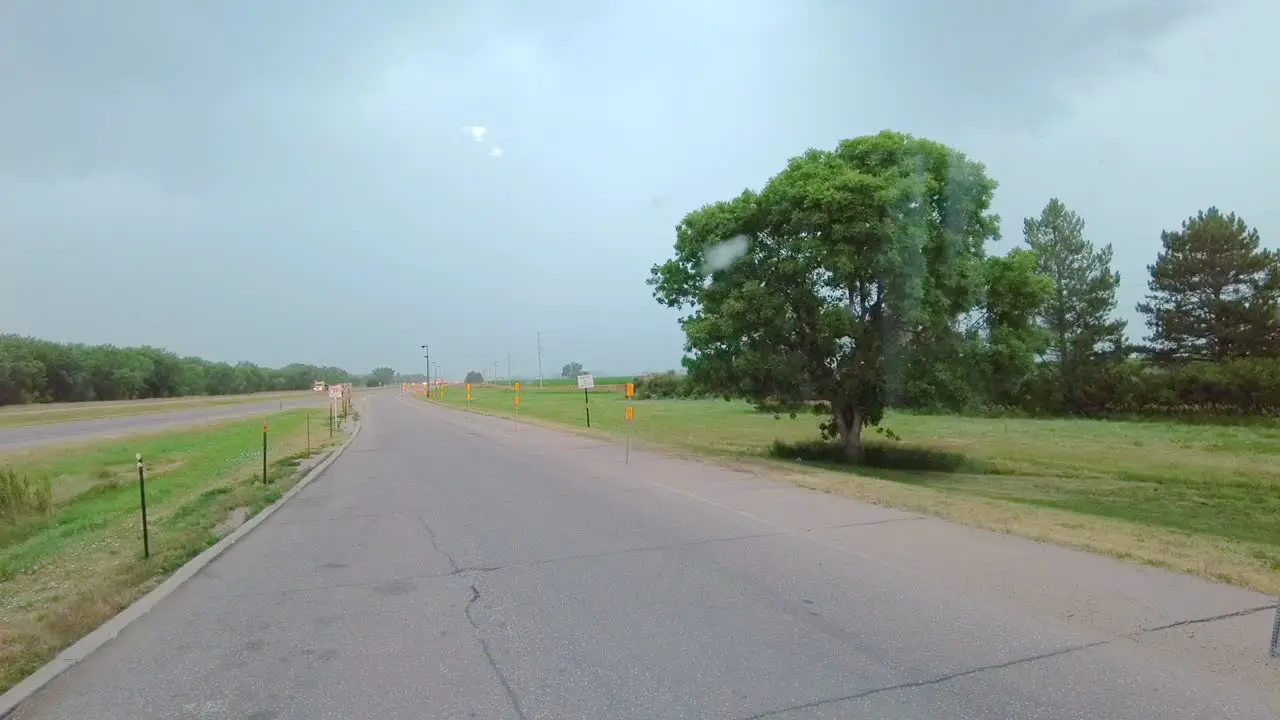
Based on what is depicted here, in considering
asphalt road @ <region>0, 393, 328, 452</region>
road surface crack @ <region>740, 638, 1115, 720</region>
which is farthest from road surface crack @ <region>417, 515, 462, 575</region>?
asphalt road @ <region>0, 393, 328, 452</region>

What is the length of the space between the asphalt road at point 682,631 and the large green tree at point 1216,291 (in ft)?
165

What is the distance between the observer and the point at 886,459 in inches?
1040

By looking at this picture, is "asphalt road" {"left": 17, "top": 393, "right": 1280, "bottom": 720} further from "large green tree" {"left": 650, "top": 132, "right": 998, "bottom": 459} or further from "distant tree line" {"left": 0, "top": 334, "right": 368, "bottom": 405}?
"distant tree line" {"left": 0, "top": 334, "right": 368, "bottom": 405}

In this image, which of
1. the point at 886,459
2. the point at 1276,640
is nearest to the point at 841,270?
the point at 886,459

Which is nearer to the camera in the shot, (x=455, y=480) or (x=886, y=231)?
(x=455, y=480)

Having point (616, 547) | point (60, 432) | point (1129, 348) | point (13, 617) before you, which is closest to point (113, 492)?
point (13, 617)

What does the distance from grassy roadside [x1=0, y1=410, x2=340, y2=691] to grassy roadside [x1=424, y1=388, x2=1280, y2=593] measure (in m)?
9.17

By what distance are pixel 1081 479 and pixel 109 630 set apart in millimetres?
22543

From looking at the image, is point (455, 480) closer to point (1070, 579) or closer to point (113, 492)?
point (113, 492)

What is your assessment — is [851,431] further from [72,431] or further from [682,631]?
[72,431]

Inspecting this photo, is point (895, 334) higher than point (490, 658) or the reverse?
higher

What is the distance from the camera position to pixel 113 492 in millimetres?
19469

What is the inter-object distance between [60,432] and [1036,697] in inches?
1905

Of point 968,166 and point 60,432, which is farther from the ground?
point 968,166
